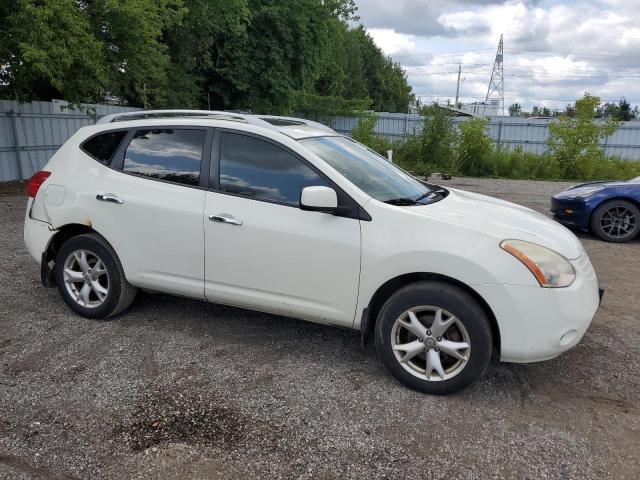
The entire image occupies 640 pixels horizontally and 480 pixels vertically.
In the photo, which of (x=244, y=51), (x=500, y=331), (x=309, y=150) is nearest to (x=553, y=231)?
(x=500, y=331)

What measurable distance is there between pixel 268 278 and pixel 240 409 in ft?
3.11

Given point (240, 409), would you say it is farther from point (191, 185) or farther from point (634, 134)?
point (634, 134)

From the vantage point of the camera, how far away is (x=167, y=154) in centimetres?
416

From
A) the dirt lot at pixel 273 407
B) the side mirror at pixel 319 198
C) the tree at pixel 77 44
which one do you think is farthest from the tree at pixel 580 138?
the side mirror at pixel 319 198

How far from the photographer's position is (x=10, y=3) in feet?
33.4

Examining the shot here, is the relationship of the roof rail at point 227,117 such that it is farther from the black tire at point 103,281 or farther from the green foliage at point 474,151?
the green foliage at point 474,151

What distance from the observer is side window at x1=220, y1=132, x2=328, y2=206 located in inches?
145

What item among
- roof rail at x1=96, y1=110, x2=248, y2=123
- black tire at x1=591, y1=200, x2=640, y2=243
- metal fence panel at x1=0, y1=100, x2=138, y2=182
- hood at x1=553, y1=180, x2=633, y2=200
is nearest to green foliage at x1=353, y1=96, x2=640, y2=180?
hood at x1=553, y1=180, x2=633, y2=200

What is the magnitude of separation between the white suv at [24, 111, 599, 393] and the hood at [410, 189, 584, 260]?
0.02m

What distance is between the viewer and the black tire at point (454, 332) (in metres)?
3.19

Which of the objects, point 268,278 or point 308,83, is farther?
point 308,83

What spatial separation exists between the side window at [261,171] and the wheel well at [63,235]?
1.40 metres

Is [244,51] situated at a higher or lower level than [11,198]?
higher

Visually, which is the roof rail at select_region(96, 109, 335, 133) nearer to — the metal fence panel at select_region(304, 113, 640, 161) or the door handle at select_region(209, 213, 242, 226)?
the door handle at select_region(209, 213, 242, 226)
